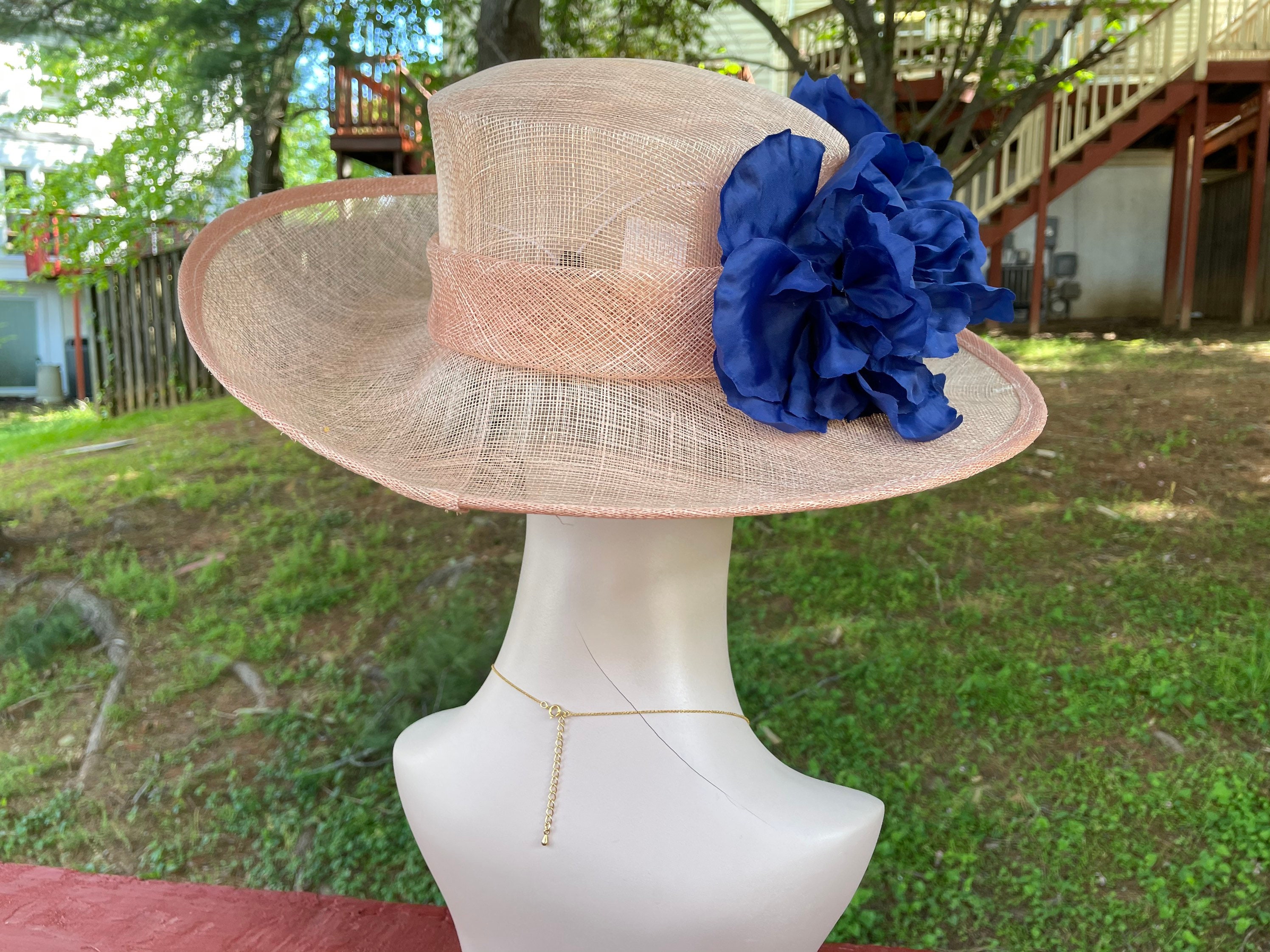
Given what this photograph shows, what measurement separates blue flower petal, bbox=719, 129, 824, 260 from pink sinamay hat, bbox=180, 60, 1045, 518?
0.20 ft

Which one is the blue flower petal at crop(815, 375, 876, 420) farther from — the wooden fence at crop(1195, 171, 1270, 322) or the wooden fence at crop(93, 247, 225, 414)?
the wooden fence at crop(1195, 171, 1270, 322)

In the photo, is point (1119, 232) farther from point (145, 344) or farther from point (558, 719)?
point (558, 719)

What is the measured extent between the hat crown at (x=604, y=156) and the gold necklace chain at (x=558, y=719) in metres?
0.62

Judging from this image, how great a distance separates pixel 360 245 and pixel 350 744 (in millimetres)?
2014

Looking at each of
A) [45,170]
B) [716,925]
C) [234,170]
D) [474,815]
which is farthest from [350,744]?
[45,170]

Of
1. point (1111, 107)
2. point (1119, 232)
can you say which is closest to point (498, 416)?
point (1111, 107)

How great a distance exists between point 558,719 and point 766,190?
2.56 ft

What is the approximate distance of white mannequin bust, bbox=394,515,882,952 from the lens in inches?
54.6

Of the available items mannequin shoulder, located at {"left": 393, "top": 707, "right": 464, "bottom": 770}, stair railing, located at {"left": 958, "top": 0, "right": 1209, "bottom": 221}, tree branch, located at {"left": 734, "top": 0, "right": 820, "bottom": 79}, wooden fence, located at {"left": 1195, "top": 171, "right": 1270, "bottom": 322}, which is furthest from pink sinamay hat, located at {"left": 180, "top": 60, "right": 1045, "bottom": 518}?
wooden fence, located at {"left": 1195, "top": 171, "right": 1270, "bottom": 322}

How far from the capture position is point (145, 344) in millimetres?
8141

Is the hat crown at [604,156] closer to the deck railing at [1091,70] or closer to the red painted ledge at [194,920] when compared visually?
the red painted ledge at [194,920]

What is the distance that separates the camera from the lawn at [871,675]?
104 inches

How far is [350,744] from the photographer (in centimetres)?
327

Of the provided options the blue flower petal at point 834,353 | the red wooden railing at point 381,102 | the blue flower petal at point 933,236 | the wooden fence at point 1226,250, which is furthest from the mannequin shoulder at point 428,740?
the wooden fence at point 1226,250
